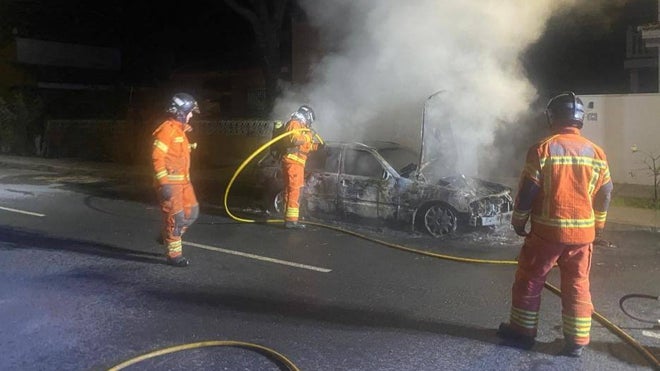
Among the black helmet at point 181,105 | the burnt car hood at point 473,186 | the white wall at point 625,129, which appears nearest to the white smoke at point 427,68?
the burnt car hood at point 473,186

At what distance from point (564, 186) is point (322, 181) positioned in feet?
17.3

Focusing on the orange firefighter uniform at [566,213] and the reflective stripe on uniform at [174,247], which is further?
the reflective stripe on uniform at [174,247]

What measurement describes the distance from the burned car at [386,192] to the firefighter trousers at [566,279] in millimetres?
3719

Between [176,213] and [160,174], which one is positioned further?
[176,213]

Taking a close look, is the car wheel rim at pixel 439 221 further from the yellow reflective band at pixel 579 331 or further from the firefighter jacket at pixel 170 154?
the yellow reflective band at pixel 579 331

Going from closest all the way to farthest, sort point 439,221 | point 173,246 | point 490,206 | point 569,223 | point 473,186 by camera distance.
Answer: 1. point 569,223
2. point 173,246
3. point 490,206
4. point 439,221
5. point 473,186

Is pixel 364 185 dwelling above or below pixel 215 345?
above

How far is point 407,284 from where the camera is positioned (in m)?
5.88

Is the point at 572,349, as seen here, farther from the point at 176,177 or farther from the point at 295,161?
the point at 295,161

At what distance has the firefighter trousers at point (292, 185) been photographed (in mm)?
8266

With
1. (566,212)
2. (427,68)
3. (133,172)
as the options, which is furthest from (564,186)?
(133,172)

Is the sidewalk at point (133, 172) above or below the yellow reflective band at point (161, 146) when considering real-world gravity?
below

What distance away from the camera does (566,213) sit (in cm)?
396

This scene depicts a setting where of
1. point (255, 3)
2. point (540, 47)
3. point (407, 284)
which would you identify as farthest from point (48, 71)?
point (407, 284)
